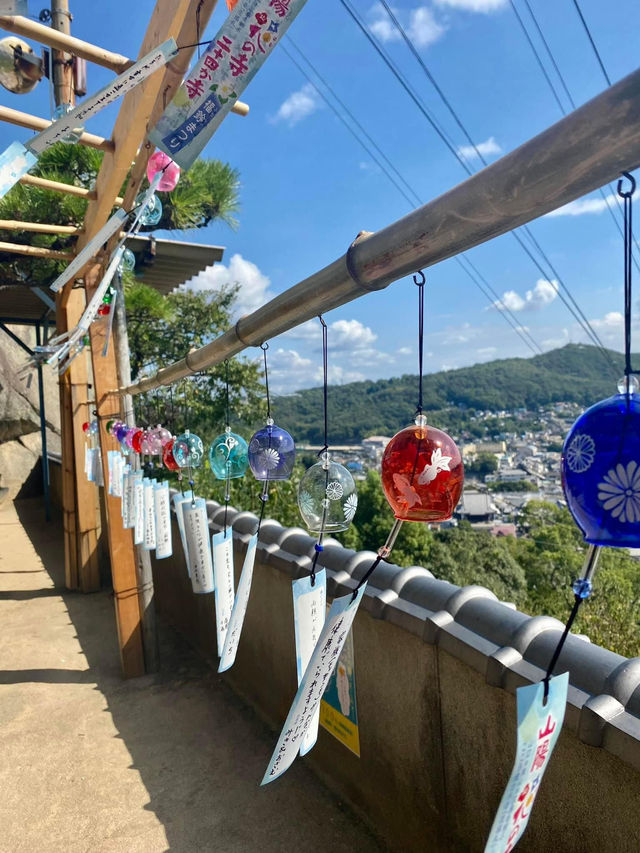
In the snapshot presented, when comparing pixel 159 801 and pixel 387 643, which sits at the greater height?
pixel 387 643

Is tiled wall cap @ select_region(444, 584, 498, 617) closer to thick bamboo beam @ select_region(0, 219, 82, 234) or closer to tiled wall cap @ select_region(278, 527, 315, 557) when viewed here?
tiled wall cap @ select_region(278, 527, 315, 557)

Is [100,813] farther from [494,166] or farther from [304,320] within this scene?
[494,166]

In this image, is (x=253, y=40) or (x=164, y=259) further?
(x=164, y=259)

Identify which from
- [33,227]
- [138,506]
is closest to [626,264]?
[138,506]

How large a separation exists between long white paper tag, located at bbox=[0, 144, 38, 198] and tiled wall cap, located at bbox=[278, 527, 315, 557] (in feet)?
7.71

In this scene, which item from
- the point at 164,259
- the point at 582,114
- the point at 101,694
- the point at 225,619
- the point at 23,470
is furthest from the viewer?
the point at 23,470

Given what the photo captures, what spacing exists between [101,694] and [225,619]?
8.20 feet

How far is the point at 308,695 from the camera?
116 centimetres

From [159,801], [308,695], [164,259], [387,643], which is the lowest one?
[159,801]

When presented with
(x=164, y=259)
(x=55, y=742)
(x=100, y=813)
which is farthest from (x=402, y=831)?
(x=164, y=259)

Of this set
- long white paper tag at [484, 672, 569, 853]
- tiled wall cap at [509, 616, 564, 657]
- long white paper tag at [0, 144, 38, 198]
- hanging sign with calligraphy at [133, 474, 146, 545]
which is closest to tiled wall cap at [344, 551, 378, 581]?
tiled wall cap at [509, 616, 564, 657]

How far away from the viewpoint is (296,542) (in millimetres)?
3348

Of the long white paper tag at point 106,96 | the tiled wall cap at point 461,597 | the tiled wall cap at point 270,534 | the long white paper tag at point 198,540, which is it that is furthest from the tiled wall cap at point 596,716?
the tiled wall cap at point 270,534

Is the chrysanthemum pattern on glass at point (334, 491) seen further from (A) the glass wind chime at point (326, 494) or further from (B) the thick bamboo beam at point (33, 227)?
(B) the thick bamboo beam at point (33, 227)
